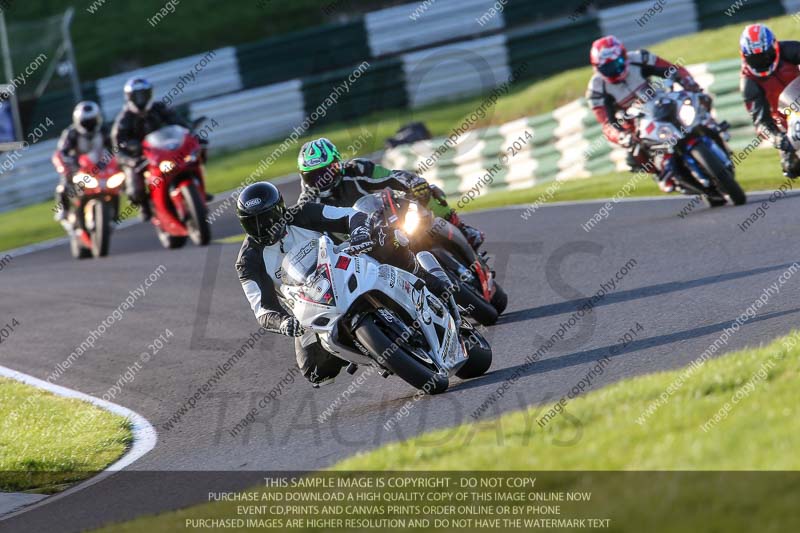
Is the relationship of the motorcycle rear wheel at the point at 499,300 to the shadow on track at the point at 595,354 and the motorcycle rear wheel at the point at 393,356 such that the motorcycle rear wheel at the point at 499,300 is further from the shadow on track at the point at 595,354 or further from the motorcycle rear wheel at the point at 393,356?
the motorcycle rear wheel at the point at 393,356

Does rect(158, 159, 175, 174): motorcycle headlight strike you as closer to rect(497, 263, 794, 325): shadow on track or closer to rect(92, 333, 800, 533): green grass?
rect(497, 263, 794, 325): shadow on track

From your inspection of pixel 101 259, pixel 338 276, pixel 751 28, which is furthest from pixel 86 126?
pixel 338 276

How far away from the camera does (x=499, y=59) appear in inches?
1064

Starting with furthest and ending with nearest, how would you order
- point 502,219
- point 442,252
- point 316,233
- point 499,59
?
point 499,59 < point 502,219 < point 442,252 < point 316,233

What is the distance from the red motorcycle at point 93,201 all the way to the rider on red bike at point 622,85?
23.3 ft

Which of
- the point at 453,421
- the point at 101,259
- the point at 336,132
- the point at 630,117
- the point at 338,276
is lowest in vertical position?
the point at 336,132

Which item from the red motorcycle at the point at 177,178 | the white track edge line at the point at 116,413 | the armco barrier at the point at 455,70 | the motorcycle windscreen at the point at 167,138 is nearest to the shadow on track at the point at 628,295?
the white track edge line at the point at 116,413

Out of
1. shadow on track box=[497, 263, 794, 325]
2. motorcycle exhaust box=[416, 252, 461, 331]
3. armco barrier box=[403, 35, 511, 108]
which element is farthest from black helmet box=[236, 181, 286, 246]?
armco barrier box=[403, 35, 511, 108]

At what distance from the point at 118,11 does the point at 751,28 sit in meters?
23.9

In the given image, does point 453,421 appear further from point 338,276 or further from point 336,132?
point 336,132

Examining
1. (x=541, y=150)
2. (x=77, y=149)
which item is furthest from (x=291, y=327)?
(x=541, y=150)

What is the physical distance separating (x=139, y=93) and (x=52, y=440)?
8.30m

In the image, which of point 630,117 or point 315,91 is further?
point 315,91

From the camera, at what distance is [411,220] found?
920 centimetres
